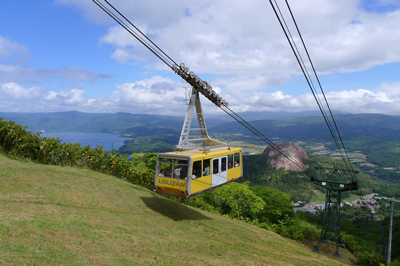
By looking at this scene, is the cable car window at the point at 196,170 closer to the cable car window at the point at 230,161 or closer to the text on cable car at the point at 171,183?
the text on cable car at the point at 171,183

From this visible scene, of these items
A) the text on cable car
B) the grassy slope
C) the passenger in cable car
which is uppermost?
the passenger in cable car

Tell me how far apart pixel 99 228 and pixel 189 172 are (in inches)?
229

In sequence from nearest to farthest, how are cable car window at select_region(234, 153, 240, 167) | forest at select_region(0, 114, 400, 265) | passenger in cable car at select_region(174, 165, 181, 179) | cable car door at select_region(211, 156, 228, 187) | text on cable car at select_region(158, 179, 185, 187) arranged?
text on cable car at select_region(158, 179, 185, 187) < passenger in cable car at select_region(174, 165, 181, 179) < cable car door at select_region(211, 156, 228, 187) < forest at select_region(0, 114, 400, 265) < cable car window at select_region(234, 153, 240, 167)

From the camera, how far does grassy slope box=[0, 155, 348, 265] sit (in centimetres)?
796

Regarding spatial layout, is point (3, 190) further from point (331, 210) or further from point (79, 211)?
point (331, 210)

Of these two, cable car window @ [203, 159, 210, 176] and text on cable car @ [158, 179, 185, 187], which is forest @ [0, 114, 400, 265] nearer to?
text on cable car @ [158, 179, 185, 187]

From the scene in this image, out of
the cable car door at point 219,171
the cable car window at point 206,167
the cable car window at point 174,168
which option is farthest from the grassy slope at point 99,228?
the cable car window at point 206,167

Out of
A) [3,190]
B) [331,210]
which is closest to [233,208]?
[331,210]

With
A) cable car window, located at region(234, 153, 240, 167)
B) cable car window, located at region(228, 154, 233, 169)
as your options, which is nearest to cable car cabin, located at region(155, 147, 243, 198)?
cable car window, located at region(228, 154, 233, 169)

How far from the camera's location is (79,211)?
1209cm

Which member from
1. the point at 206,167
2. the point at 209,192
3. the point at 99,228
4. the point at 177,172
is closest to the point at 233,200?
the point at 209,192

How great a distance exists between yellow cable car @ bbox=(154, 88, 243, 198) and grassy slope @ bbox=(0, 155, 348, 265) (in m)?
2.28

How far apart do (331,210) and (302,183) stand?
126 metres

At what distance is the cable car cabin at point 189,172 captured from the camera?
15.0 m
